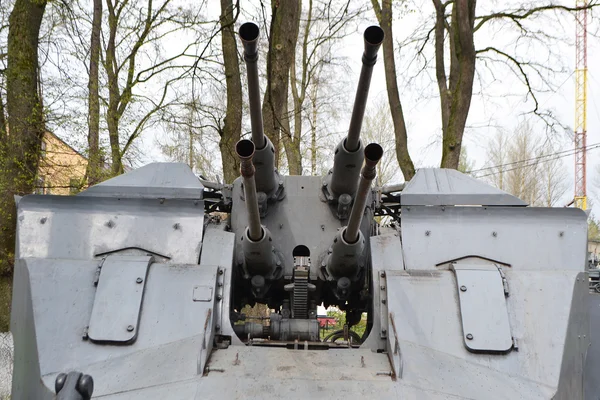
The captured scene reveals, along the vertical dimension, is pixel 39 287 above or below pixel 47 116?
below

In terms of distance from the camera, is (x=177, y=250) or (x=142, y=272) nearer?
(x=142, y=272)

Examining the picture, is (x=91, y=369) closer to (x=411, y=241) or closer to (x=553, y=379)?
(x=411, y=241)

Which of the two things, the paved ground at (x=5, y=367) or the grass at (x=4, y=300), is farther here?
the grass at (x=4, y=300)

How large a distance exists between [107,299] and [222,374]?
111 cm

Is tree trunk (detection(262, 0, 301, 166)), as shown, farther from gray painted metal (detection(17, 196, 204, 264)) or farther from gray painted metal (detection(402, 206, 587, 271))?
gray painted metal (detection(402, 206, 587, 271))

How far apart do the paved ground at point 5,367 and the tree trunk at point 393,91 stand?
29.2 ft

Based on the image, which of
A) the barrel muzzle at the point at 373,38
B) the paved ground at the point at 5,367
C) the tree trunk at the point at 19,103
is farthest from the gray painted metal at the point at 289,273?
the tree trunk at the point at 19,103

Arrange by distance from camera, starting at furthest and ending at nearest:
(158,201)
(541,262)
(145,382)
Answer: (158,201)
(541,262)
(145,382)

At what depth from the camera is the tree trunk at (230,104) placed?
11.7 metres

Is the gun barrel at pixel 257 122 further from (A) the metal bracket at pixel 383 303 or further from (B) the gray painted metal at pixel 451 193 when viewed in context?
(A) the metal bracket at pixel 383 303

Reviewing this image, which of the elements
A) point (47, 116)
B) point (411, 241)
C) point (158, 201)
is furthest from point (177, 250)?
point (47, 116)

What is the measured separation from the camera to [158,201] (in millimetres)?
5512

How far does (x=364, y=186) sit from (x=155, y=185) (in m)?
2.29

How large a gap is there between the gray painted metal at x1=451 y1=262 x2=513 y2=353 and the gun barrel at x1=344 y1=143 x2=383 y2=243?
2.70 ft
